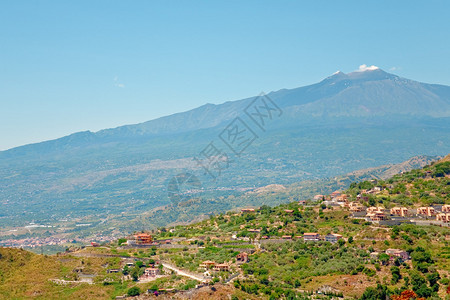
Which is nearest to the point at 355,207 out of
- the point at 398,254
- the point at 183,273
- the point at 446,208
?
the point at 446,208

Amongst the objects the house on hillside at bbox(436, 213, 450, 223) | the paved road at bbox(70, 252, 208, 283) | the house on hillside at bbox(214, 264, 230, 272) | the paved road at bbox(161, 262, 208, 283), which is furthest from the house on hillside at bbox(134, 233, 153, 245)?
the house on hillside at bbox(436, 213, 450, 223)

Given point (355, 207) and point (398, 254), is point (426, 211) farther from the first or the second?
point (398, 254)

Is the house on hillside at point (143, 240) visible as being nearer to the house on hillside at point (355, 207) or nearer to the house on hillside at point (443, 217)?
the house on hillside at point (355, 207)

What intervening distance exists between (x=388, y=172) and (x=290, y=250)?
111 meters

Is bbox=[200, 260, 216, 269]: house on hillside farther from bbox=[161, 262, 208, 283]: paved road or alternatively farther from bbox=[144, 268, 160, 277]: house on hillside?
bbox=[144, 268, 160, 277]: house on hillside

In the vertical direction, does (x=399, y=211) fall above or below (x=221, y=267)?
below

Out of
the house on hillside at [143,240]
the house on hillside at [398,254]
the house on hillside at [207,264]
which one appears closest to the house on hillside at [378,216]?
the house on hillside at [398,254]

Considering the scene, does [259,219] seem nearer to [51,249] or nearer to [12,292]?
[12,292]

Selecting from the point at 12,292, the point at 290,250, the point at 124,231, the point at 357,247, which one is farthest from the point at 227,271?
the point at 124,231

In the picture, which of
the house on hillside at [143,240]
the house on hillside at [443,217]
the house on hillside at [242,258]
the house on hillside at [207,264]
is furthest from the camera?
the house on hillside at [143,240]

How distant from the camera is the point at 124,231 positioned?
138000mm

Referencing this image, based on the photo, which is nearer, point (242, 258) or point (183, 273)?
point (183, 273)

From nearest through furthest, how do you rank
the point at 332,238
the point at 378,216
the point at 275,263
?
the point at 275,263
the point at 332,238
the point at 378,216

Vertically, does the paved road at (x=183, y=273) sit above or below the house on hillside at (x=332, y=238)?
above
